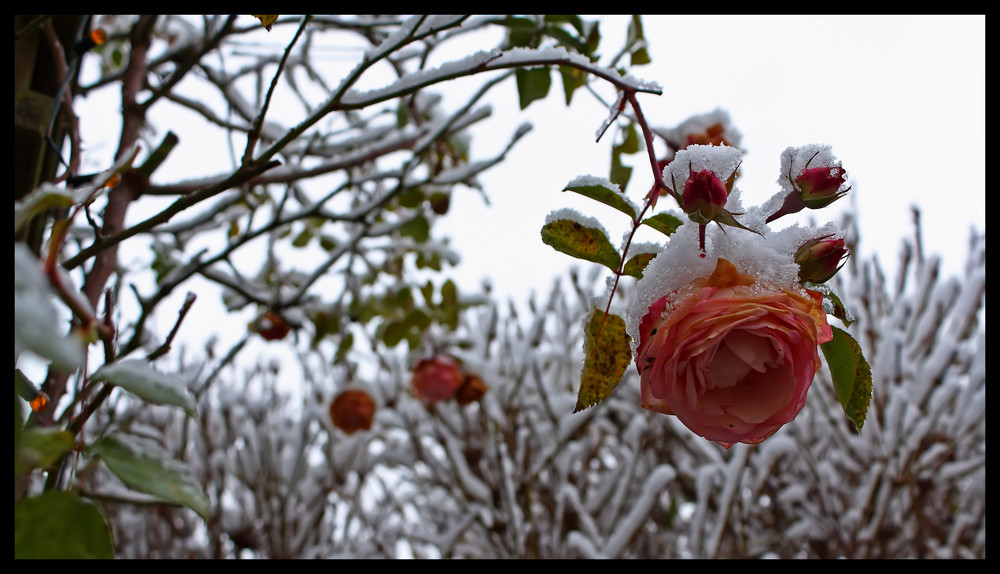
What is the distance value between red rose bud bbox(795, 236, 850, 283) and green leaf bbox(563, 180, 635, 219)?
0.13 metres

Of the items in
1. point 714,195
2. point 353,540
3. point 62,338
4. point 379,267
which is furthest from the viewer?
point 353,540

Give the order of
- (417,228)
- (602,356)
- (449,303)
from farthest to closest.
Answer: (449,303), (417,228), (602,356)

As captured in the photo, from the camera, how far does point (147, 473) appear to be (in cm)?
37

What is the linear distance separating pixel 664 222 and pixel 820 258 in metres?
0.12

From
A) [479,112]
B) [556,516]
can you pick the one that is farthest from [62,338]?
[556,516]

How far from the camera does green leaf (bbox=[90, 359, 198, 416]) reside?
367 millimetres

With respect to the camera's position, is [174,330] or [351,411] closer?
[174,330]

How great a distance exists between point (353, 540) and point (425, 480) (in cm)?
68

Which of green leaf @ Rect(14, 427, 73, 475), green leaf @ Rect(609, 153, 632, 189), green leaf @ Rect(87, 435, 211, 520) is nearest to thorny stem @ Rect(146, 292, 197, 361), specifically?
green leaf @ Rect(87, 435, 211, 520)

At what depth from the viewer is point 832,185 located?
531 millimetres

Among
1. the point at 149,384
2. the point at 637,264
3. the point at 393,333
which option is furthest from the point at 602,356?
the point at 393,333

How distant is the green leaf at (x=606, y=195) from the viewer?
1.78 ft

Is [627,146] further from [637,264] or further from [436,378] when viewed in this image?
[436,378]
